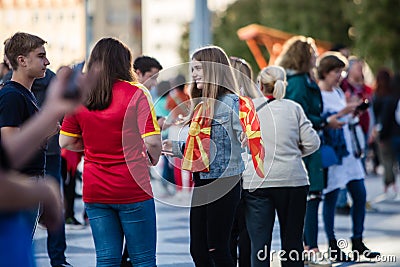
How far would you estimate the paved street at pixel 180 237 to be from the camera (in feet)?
29.3

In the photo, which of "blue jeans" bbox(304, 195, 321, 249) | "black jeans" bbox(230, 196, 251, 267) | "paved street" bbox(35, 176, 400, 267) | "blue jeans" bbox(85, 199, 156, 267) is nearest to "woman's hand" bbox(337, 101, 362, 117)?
"blue jeans" bbox(304, 195, 321, 249)

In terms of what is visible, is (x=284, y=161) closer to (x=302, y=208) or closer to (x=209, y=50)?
(x=302, y=208)

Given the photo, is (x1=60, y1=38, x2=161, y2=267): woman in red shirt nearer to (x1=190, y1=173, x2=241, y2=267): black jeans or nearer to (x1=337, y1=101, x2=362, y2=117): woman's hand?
(x1=190, y1=173, x2=241, y2=267): black jeans

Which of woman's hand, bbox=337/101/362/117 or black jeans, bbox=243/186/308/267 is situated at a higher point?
woman's hand, bbox=337/101/362/117

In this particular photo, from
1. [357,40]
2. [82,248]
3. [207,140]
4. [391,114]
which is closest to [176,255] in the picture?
[82,248]

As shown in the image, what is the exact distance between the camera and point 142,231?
5941mm

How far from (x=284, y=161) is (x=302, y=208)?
0.36 meters

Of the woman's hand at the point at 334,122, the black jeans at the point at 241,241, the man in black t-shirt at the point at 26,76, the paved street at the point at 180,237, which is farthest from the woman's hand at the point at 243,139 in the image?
the woman's hand at the point at 334,122

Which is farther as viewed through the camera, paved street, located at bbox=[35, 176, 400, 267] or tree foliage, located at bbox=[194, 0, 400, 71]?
tree foliage, located at bbox=[194, 0, 400, 71]

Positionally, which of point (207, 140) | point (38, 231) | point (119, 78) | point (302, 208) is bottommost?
point (38, 231)

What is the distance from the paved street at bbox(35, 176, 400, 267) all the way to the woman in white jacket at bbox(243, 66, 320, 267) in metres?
0.63

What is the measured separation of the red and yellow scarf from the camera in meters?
6.59

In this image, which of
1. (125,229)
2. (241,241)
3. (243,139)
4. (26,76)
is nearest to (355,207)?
(241,241)

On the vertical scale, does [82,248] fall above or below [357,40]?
below
